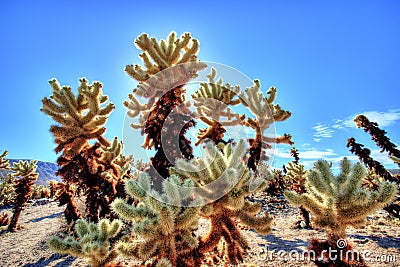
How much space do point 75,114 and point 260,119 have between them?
4973mm

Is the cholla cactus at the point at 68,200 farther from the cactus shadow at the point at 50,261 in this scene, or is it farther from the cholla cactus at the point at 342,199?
the cholla cactus at the point at 342,199

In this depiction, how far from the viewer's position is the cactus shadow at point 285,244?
5.29 meters

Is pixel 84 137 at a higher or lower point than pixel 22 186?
higher

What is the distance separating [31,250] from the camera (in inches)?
247

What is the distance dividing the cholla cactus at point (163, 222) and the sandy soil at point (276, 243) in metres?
2.32

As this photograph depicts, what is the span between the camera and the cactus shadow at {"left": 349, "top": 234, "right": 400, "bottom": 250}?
5.29 meters

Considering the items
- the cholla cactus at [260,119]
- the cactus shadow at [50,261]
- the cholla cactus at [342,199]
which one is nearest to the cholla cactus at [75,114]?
the cactus shadow at [50,261]

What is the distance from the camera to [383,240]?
5.64 metres

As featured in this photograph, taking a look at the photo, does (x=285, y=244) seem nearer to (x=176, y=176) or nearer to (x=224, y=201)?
(x=224, y=201)

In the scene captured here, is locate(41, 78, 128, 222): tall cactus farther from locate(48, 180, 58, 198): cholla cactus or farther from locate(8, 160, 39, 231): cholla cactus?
locate(8, 160, 39, 231): cholla cactus

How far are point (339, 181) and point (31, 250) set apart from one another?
7.47m

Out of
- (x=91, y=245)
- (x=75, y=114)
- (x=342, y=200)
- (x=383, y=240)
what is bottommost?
(x=91, y=245)

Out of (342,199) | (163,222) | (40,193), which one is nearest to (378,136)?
(342,199)

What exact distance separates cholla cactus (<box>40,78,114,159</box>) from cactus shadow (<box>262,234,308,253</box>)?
16.2 feet
